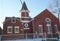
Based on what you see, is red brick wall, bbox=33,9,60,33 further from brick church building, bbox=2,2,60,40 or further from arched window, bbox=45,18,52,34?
arched window, bbox=45,18,52,34

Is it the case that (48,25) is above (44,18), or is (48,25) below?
below

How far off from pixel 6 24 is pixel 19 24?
295cm

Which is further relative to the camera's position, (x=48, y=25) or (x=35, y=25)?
(x=48, y=25)

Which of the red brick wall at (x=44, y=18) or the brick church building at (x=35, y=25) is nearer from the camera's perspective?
the brick church building at (x=35, y=25)

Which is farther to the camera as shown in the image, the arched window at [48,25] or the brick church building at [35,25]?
the arched window at [48,25]

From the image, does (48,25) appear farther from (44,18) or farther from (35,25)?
(35,25)

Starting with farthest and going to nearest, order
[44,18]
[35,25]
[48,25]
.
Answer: [44,18] → [48,25] → [35,25]

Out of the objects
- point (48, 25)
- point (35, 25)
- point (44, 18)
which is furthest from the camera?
point (44, 18)

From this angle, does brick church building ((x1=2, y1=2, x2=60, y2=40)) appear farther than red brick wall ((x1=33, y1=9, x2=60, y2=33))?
No

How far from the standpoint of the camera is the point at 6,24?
32.8 metres

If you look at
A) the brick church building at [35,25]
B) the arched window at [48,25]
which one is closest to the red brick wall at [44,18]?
the brick church building at [35,25]

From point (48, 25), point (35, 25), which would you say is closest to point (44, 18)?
point (48, 25)

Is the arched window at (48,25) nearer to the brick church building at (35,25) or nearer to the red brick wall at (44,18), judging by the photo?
the brick church building at (35,25)

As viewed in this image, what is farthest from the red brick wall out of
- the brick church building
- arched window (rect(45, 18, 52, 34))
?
arched window (rect(45, 18, 52, 34))
